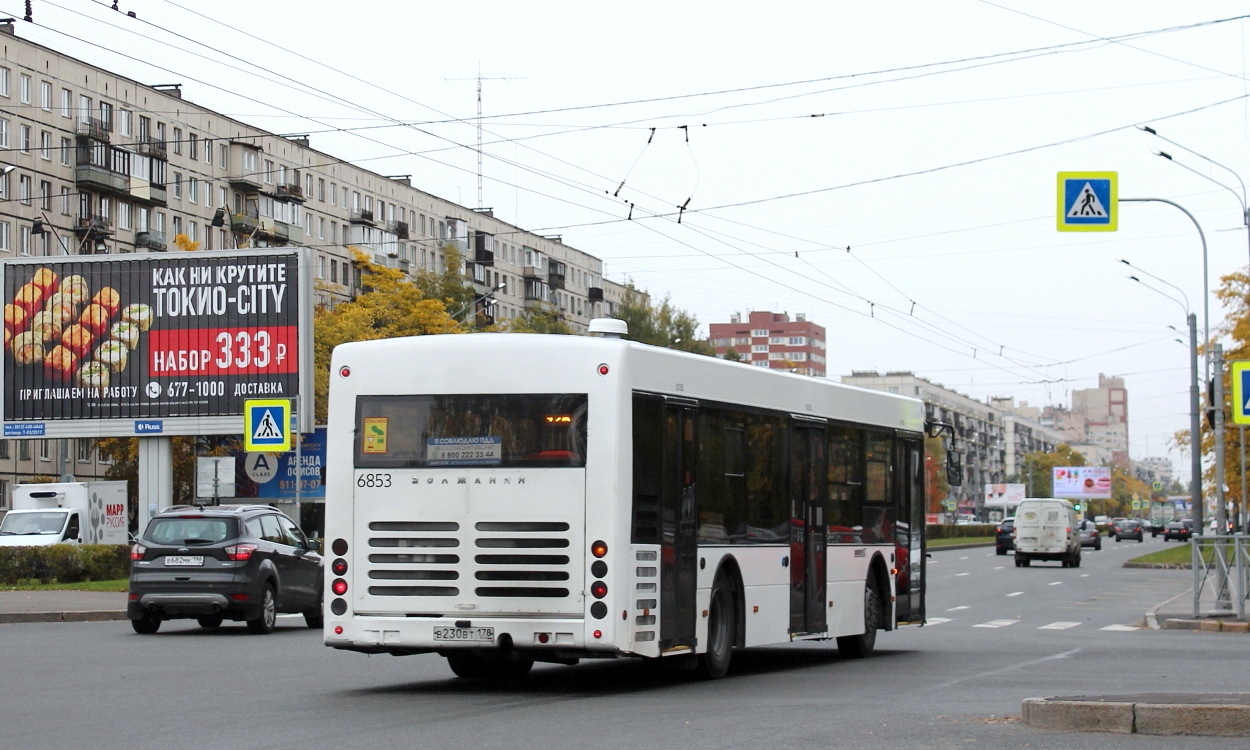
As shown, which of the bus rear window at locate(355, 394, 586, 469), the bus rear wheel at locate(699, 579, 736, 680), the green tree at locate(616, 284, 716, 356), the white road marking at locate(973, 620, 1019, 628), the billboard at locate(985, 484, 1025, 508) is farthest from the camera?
the billboard at locate(985, 484, 1025, 508)

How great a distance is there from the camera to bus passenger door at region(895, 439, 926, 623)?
1995cm

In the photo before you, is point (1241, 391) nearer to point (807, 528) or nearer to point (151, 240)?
point (807, 528)

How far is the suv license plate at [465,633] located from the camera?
1359cm

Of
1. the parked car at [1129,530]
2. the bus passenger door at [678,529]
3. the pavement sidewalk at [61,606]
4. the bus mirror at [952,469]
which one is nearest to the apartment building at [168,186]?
the pavement sidewalk at [61,606]

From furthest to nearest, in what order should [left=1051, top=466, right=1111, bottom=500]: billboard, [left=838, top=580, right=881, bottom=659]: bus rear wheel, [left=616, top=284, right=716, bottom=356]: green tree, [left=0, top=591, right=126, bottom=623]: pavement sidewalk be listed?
[left=1051, top=466, right=1111, bottom=500]: billboard < [left=616, top=284, right=716, bottom=356]: green tree < [left=0, top=591, right=126, bottom=623]: pavement sidewalk < [left=838, top=580, right=881, bottom=659]: bus rear wheel

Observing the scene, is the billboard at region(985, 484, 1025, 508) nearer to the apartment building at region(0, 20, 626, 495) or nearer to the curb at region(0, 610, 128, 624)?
the apartment building at region(0, 20, 626, 495)

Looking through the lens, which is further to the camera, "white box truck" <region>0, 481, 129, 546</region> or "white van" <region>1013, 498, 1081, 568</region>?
"white van" <region>1013, 498, 1081, 568</region>

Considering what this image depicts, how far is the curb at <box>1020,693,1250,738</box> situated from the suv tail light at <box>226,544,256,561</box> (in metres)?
13.4

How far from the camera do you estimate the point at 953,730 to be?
10992mm

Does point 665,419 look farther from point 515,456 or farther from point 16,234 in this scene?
point 16,234

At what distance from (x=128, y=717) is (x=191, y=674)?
13.2ft

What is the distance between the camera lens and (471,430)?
14.0 metres

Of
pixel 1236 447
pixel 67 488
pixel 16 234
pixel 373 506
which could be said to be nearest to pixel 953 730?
pixel 373 506

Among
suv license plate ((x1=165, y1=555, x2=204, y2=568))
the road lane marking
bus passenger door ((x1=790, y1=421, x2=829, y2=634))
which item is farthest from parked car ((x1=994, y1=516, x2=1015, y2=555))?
bus passenger door ((x1=790, y1=421, x2=829, y2=634))
